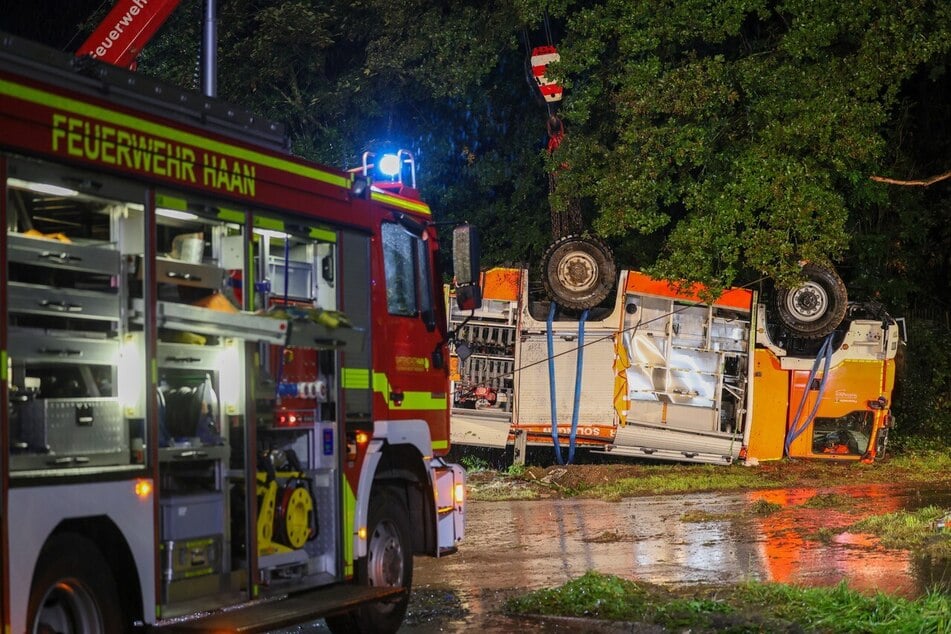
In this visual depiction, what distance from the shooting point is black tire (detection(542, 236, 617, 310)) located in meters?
18.1

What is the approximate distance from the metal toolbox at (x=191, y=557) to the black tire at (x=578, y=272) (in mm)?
11785

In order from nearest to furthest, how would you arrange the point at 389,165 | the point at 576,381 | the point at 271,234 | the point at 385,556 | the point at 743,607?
1. the point at 271,234
2. the point at 743,607
3. the point at 385,556
4. the point at 389,165
5. the point at 576,381

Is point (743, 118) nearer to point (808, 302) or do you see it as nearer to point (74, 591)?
point (808, 302)

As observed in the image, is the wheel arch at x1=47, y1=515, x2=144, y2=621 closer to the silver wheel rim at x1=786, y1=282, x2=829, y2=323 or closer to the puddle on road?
the puddle on road

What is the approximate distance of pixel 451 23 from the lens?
21609 millimetres

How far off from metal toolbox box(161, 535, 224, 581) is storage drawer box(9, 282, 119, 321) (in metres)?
1.17

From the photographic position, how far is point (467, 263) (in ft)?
29.0

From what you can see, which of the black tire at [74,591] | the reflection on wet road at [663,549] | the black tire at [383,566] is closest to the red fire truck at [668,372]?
the reflection on wet road at [663,549]

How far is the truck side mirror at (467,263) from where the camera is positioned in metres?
8.81

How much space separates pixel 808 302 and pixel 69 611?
14824 mm

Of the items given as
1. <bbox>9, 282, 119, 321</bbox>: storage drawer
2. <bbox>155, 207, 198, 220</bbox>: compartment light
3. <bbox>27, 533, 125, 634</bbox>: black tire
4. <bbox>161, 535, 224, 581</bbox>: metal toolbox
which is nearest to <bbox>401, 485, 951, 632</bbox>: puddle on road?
<bbox>161, 535, 224, 581</bbox>: metal toolbox

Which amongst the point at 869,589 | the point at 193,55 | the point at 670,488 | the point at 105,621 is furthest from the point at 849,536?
the point at 193,55

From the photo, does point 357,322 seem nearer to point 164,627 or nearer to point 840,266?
point 164,627

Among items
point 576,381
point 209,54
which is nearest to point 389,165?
point 209,54
